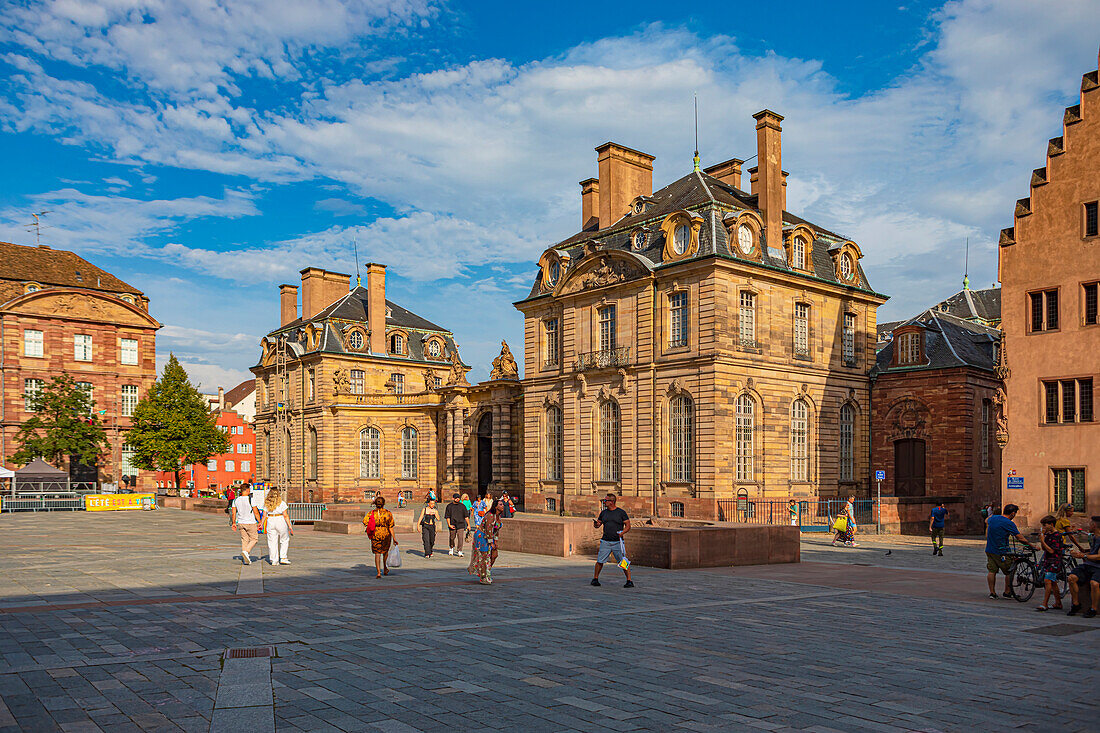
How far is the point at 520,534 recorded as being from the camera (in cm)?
2469

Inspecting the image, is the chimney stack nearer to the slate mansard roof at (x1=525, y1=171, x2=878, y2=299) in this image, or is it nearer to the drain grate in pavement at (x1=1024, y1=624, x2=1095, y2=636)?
the slate mansard roof at (x1=525, y1=171, x2=878, y2=299)

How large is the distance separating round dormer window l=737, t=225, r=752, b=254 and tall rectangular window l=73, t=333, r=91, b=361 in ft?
162

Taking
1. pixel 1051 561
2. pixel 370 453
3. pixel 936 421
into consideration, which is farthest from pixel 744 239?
pixel 370 453

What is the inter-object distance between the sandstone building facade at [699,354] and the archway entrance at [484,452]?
9.68 meters

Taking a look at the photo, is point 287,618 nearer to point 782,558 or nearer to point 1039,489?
point 782,558

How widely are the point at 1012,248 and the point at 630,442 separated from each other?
17851 millimetres

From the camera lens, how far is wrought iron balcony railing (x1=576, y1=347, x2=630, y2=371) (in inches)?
1674

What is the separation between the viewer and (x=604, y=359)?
43.6 metres

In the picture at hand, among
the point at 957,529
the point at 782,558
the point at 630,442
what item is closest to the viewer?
the point at 782,558

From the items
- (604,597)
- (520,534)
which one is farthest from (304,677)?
(520,534)

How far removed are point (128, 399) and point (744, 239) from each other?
4957 cm

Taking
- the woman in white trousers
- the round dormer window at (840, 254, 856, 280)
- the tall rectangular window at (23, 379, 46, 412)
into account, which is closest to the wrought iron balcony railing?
the round dormer window at (840, 254, 856, 280)

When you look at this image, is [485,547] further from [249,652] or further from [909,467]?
[909,467]

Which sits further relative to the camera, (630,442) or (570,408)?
(570,408)
